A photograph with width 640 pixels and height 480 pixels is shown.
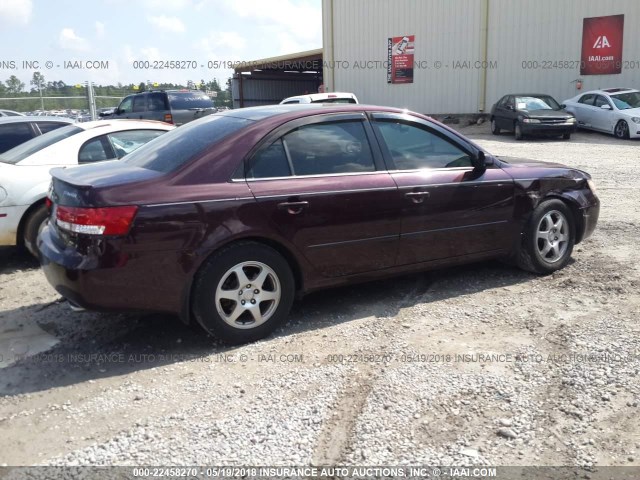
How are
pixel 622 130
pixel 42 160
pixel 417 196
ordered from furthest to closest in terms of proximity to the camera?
pixel 622 130, pixel 42 160, pixel 417 196

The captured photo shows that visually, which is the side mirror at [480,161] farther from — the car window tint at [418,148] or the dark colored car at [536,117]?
the dark colored car at [536,117]

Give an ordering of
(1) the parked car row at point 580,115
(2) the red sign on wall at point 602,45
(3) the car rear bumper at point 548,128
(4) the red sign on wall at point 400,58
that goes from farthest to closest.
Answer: (4) the red sign on wall at point 400,58 → (2) the red sign on wall at point 602,45 → (3) the car rear bumper at point 548,128 → (1) the parked car row at point 580,115

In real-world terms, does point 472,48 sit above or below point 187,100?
above

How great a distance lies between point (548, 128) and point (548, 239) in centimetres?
1438

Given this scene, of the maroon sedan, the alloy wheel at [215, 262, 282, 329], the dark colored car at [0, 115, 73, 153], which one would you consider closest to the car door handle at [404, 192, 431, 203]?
the maroon sedan

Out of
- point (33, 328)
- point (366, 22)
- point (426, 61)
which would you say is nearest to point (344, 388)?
point (33, 328)

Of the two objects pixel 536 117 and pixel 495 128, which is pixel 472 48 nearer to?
pixel 495 128

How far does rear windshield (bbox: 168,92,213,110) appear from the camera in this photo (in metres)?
17.9

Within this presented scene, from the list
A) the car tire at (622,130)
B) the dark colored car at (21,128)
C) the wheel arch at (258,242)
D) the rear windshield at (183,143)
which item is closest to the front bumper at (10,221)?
the rear windshield at (183,143)

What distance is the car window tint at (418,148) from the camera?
193 inches

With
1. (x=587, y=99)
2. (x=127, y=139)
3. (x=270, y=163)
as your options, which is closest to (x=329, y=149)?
(x=270, y=163)

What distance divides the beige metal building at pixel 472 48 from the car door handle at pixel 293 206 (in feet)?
69.2

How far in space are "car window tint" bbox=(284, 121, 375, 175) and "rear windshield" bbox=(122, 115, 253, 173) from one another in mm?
404

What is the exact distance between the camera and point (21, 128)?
26.1ft
